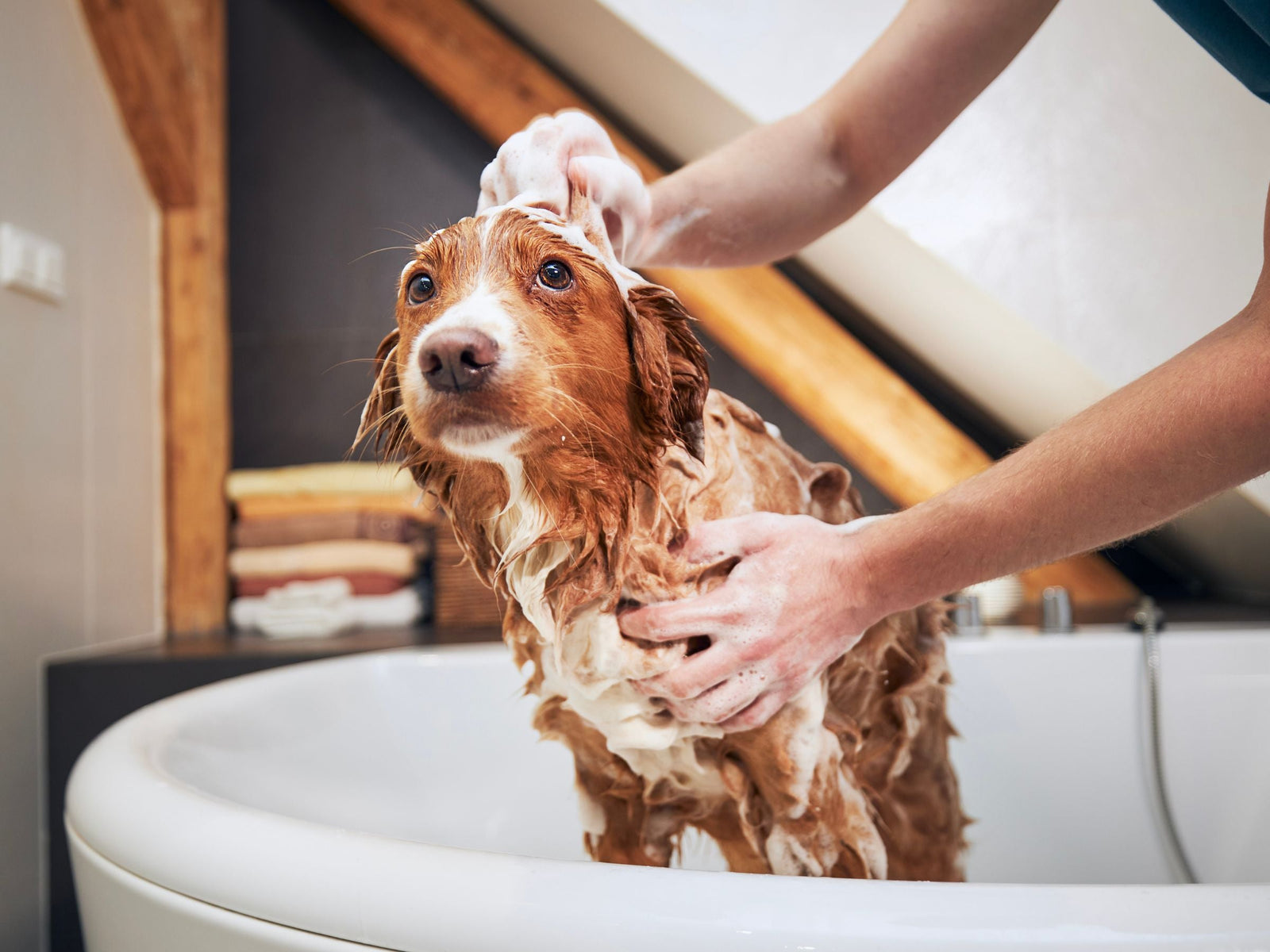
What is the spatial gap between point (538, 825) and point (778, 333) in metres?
1.06

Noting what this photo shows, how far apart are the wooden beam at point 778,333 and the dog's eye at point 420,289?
3.99ft

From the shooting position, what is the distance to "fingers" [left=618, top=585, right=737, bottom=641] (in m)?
0.60

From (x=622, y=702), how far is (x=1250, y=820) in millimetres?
1100

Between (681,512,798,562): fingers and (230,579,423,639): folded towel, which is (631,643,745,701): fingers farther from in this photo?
(230,579,423,639): folded towel

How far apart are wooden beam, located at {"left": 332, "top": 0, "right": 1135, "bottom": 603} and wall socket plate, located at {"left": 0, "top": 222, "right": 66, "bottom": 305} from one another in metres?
0.90

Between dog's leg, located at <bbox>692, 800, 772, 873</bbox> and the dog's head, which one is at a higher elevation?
the dog's head

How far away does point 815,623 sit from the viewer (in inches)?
23.8

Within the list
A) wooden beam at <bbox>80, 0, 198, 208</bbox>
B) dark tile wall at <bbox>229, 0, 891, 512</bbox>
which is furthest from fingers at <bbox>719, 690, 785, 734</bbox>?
wooden beam at <bbox>80, 0, 198, 208</bbox>

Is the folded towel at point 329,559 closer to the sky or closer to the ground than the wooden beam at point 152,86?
closer to the ground

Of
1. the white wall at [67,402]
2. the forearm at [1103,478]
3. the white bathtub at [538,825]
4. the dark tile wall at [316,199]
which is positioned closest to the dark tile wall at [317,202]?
the dark tile wall at [316,199]

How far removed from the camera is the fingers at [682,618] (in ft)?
1.98

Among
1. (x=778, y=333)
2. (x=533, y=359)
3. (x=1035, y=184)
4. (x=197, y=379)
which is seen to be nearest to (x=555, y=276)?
(x=533, y=359)

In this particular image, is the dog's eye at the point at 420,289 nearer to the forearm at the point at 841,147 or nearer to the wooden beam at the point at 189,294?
the forearm at the point at 841,147

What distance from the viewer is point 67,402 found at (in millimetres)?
1694
